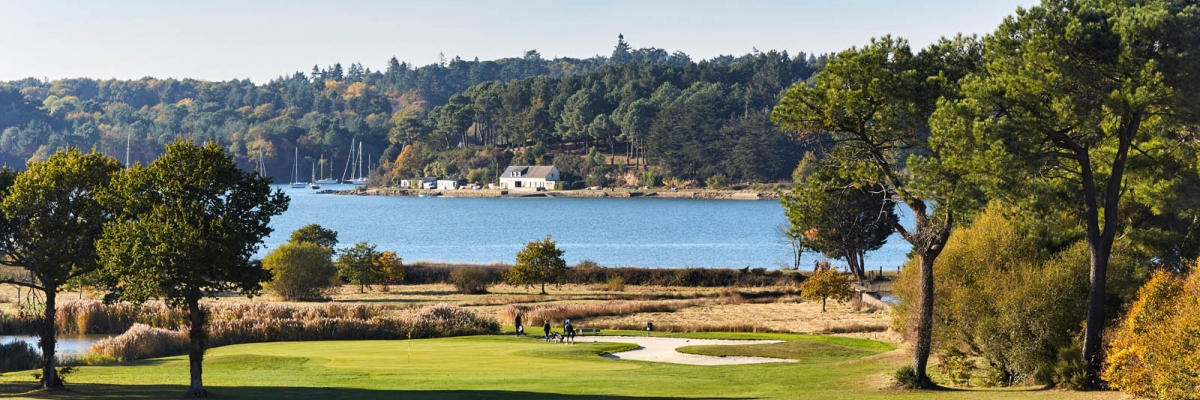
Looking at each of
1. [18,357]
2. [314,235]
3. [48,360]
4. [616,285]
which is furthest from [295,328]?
[616,285]

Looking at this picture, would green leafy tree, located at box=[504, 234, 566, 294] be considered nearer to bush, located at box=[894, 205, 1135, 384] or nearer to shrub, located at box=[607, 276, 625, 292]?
shrub, located at box=[607, 276, 625, 292]

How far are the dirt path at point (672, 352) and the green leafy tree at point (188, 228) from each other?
16057 millimetres

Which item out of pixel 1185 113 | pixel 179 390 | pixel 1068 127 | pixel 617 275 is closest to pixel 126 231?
pixel 179 390

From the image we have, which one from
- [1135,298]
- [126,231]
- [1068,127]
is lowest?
[1135,298]

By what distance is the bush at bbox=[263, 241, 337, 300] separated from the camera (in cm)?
6419

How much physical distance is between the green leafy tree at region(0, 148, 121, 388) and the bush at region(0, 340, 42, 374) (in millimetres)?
10223

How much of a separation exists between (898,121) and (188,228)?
1645 cm

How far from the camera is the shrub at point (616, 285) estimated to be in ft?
238

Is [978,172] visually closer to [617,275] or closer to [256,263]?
[256,263]

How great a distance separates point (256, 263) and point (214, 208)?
2487 mm

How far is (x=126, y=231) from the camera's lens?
993 inches

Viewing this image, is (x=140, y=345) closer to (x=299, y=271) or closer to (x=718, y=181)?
(x=299, y=271)

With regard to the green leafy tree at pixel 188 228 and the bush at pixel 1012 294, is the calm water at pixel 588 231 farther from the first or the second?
the green leafy tree at pixel 188 228

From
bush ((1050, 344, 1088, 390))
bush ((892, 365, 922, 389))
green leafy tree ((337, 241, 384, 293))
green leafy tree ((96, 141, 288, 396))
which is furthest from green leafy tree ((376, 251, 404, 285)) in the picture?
bush ((1050, 344, 1088, 390))
